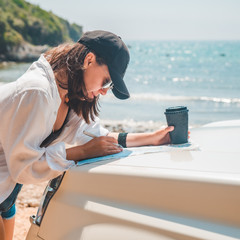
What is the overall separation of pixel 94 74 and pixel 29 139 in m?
0.51

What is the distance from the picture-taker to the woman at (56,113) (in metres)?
1.71

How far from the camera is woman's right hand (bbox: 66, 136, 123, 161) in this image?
1.89m

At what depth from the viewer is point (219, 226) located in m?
1.33

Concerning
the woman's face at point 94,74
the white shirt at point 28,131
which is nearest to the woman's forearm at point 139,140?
the woman's face at point 94,74

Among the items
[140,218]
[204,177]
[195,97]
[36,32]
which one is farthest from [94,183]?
[36,32]

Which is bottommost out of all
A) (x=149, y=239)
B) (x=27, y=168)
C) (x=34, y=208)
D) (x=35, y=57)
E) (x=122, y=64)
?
(x=35, y=57)

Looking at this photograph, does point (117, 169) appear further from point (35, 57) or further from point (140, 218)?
point (35, 57)

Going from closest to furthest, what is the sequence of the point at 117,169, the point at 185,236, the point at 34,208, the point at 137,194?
the point at 185,236
the point at 137,194
the point at 117,169
the point at 34,208

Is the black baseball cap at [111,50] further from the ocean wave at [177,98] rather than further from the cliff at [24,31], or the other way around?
the cliff at [24,31]

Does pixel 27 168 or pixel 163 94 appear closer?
pixel 27 168

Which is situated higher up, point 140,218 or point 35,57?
point 140,218

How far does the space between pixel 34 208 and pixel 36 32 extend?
4515 centimetres

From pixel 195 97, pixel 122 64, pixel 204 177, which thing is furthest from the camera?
pixel 195 97

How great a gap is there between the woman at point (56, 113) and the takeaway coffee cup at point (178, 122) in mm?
95
